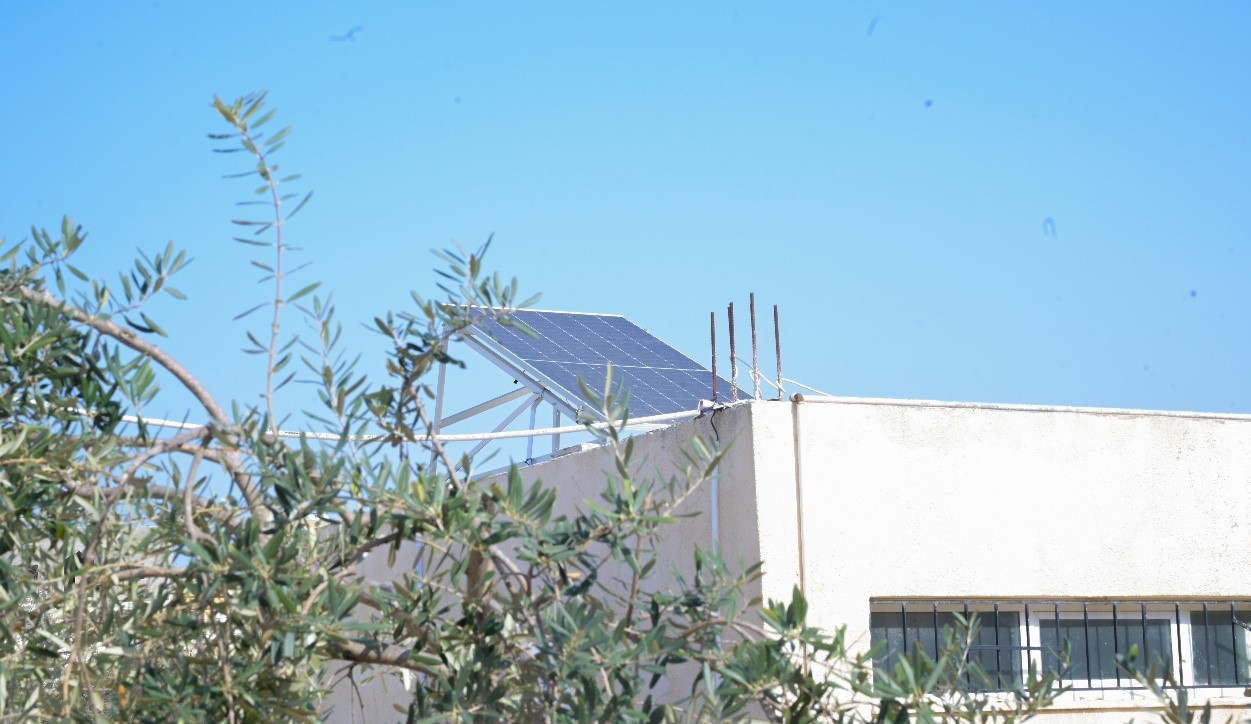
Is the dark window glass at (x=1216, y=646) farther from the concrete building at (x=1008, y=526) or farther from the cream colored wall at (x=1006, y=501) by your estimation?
the cream colored wall at (x=1006, y=501)

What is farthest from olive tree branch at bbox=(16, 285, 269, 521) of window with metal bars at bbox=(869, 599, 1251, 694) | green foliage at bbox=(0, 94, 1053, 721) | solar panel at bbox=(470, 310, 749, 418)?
solar panel at bbox=(470, 310, 749, 418)

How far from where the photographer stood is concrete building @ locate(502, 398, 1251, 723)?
6352mm

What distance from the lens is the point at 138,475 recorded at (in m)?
3.19

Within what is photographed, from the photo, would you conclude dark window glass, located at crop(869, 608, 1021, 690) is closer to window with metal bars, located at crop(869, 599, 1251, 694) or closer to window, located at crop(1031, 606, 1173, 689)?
window with metal bars, located at crop(869, 599, 1251, 694)

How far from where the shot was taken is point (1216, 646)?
694 centimetres

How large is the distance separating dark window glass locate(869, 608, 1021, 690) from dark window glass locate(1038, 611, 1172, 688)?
7.1 inches

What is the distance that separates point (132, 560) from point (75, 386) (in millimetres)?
567

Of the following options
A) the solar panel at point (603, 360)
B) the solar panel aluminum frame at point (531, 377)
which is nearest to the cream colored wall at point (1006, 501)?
the solar panel at point (603, 360)

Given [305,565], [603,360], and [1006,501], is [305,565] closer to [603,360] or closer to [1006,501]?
[1006,501]

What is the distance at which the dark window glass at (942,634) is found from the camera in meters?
6.53

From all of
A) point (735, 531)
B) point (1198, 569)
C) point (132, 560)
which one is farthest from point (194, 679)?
point (1198, 569)

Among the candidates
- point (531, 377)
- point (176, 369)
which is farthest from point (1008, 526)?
point (176, 369)

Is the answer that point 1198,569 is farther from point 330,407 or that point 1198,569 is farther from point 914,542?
point 330,407

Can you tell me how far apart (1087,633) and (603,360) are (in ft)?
14.4
